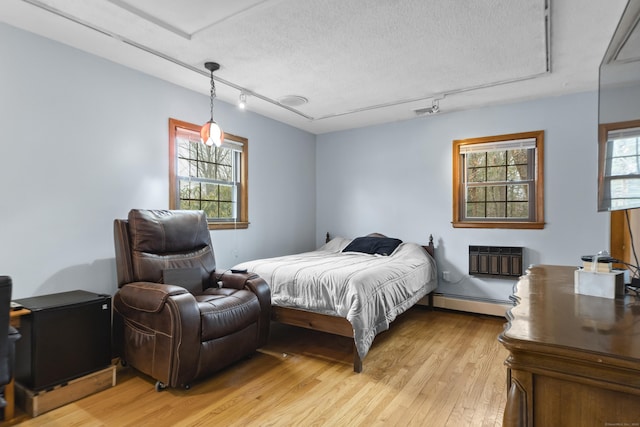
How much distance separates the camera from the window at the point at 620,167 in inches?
53.6

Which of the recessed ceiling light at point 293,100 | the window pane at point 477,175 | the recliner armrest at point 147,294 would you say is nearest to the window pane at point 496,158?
the window pane at point 477,175

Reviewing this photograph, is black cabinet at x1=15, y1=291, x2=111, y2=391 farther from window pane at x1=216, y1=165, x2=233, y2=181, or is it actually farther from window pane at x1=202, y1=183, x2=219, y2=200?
window pane at x1=216, y1=165, x2=233, y2=181

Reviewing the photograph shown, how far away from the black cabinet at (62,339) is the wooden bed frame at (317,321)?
53.2 inches

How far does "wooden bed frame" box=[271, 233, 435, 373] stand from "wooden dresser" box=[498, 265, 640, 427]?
72.8 inches

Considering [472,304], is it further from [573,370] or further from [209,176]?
[573,370]

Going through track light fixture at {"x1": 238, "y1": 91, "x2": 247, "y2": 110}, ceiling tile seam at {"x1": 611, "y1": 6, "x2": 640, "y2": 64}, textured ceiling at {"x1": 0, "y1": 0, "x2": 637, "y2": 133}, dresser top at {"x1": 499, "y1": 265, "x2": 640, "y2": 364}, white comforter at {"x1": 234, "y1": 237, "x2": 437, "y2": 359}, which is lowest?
white comforter at {"x1": 234, "y1": 237, "x2": 437, "y2": 359}

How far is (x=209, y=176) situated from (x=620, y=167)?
11.7ft

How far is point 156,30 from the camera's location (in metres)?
2.43

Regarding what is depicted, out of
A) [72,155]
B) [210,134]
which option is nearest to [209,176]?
[210,134]

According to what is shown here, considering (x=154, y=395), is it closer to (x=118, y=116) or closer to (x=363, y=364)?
(x=363, y=364)

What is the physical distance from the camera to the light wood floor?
2.07 m

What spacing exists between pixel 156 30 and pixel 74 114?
990 mm

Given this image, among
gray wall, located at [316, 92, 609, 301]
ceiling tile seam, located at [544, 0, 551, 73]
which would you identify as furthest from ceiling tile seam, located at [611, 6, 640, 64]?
gray wall, located at [316, 92, 609, 301]

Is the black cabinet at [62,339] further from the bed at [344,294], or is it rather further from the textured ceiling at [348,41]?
the textured ceiling at [348,41]
